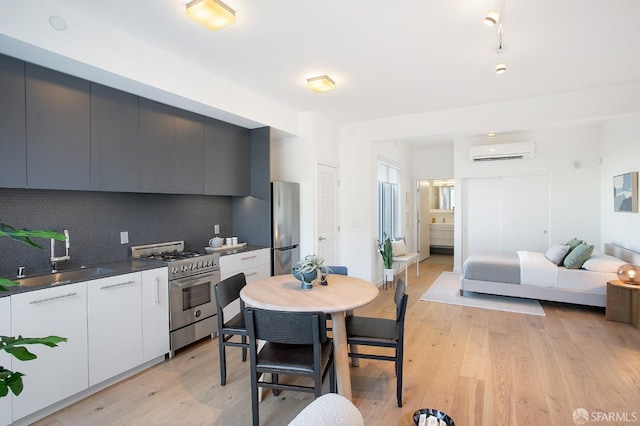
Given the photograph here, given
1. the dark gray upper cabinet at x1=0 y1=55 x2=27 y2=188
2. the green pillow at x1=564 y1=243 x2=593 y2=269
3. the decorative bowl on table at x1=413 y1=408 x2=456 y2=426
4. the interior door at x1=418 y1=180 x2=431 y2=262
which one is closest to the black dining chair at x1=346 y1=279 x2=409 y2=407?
the decorative bowl on table at x1=413 y1=408 x2=456 y2=426

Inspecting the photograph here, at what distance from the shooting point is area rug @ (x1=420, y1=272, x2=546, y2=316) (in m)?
4.41

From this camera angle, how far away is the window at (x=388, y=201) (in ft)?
20.8

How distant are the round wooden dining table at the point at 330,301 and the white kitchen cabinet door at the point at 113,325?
1019 mm

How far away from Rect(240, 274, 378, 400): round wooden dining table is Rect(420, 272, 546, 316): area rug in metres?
2.79

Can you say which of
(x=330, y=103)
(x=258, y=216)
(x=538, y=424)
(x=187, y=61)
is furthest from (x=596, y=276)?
(x=187, y=61)

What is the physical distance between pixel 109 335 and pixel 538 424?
3053 mm

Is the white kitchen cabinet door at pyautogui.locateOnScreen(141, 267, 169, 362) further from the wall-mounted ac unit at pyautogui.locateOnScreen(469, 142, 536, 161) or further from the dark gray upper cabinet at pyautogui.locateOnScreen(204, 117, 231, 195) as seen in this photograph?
the wall-mounted ac unit at pyautogui.locateOnScreen(469, 142, 536, 161)

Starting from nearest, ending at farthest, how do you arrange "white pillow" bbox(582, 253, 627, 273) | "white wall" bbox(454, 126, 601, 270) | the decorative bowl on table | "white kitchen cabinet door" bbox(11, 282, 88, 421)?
the decorative bowl on table → "white kitchen cabinet door" bbox(11, 282, 88, 421) → "white pillow" bbox(582, 253, 627, 273) → "white wall" bbox(454, 126, 601, 270)

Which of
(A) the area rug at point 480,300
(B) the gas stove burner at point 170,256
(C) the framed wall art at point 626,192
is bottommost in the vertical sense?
(A) the area rug at point 480,300

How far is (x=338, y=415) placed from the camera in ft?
3.42

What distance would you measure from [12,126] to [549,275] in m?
5.76

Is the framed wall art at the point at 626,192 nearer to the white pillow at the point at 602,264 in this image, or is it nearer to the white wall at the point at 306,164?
the white pillow at the point at 602,264

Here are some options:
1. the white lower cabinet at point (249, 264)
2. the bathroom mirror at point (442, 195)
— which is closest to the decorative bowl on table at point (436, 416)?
the white lower cabinet at point (249, 264)

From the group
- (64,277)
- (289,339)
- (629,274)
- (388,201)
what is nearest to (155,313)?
(64,277)
